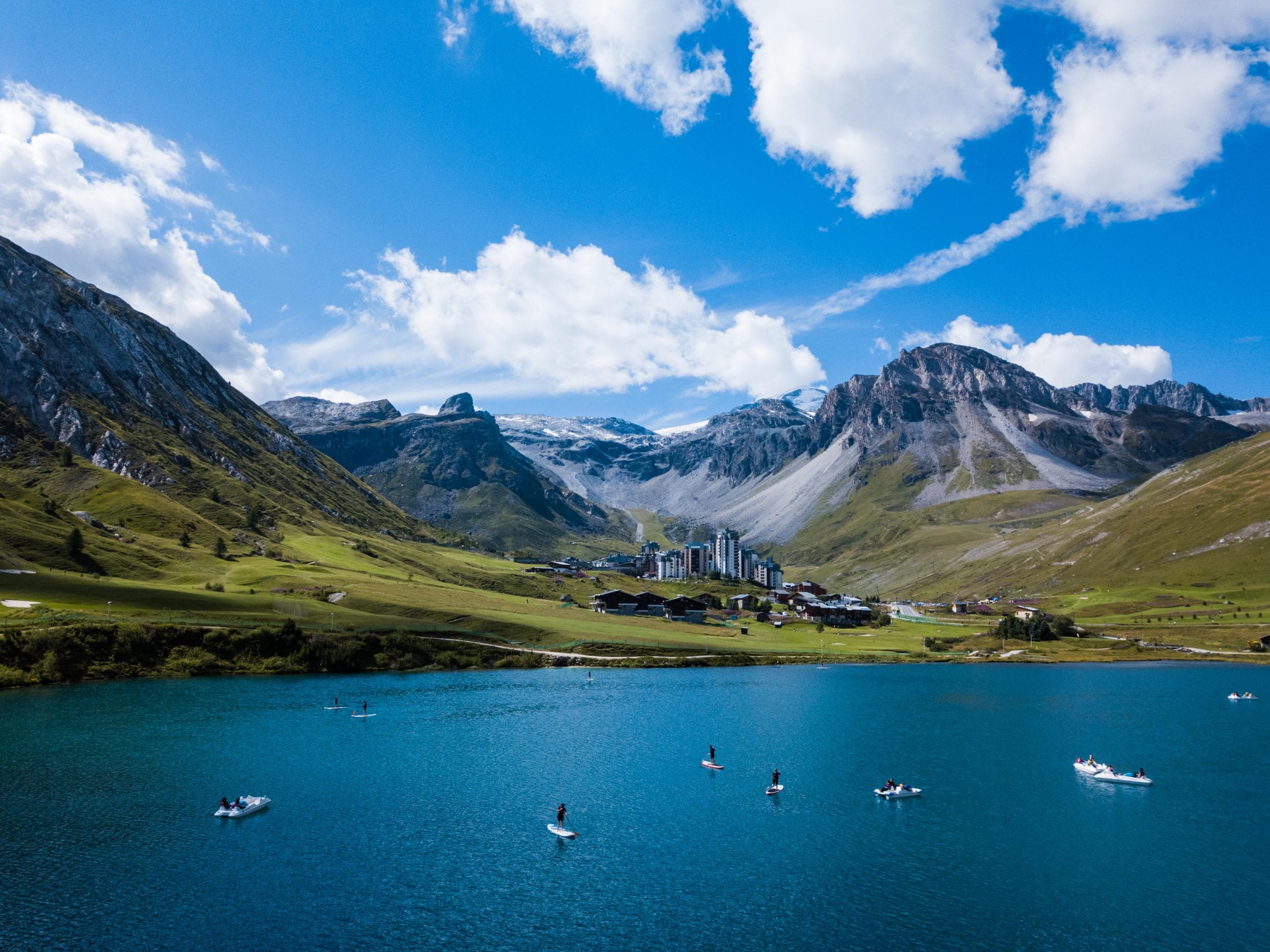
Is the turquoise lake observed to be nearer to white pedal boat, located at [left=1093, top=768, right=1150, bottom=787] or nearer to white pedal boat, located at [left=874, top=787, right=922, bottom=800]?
white pedal boat, located at [left=1093, top=768, right=1150, bottom=787]

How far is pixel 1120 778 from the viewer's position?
7781 centimetres

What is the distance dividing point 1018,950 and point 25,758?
85781 millimetres

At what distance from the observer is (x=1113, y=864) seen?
185 feet

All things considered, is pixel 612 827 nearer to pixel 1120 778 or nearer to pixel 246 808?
pixel 246 808

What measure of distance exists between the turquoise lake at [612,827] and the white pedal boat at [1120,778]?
1.20m

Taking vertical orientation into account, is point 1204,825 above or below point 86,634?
below

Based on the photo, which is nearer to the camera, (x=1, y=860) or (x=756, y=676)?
(x=1, y=860)

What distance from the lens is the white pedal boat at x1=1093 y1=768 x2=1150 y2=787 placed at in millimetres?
76938

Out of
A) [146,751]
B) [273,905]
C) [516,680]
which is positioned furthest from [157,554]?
[273,905]

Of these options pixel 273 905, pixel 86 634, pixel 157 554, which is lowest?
pixel 273 905

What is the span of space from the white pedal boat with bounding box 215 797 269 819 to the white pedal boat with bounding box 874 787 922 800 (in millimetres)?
54411

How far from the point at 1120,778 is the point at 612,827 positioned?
5329 cm

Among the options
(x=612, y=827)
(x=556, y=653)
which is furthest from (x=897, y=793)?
(x=556, y=653)

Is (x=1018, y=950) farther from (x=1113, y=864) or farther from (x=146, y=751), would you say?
(x=146, y=751)
